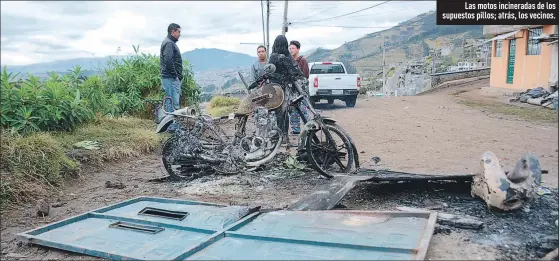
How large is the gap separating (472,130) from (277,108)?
8.89ft

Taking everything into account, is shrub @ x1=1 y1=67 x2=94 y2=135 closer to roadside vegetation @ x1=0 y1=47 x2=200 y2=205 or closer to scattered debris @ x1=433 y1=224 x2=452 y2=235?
roadside vegetation @ x1=0 y1=47 x2=200 y2=205

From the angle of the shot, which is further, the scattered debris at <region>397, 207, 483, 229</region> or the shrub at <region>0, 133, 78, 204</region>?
the shrub at <region>0, 133, 78, 204</region>

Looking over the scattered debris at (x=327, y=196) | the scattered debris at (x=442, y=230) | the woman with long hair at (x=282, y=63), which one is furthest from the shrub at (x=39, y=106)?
the scattered debris at (x=442, y=230)

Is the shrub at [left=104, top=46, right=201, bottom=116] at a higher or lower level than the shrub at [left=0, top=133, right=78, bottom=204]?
higher

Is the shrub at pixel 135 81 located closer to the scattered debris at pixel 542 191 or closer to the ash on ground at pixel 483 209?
the ash on ground at pixel 483 209

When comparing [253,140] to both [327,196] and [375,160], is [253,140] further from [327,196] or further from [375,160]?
[375,160]

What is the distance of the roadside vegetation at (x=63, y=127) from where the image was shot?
189 inches

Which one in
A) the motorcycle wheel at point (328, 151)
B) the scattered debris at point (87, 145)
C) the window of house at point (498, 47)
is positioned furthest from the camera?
the window of house at point (498, 47)

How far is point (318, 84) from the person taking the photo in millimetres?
13148

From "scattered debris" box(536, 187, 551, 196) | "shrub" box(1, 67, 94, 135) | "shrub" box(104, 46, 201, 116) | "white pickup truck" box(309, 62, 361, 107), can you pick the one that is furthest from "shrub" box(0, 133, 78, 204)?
"white pickup truck" box(309, 62, 361, 107)

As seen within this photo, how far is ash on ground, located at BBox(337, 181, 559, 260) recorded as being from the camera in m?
2.90

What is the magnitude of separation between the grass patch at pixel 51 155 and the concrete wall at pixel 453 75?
16.0m

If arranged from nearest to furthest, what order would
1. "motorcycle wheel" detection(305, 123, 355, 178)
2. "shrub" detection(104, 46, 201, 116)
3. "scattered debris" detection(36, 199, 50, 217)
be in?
1. "scattered debris" detection(36, 199, 50, 217)
2. "motorcycle wheel" detection(305, 123, 355, 178)
3. "shrub" detection(104, 46, 201, 116)

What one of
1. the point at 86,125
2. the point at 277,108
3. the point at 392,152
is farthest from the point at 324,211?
the point at 86,125
